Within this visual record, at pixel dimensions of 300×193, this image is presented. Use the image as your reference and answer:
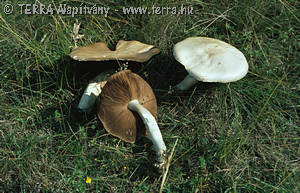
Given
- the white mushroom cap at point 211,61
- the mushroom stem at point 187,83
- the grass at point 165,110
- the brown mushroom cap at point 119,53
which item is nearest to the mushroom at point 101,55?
the brown mushroom cap at point 119,53

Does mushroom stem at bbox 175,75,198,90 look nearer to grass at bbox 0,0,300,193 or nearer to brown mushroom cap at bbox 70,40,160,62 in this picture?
grass at bbox 0,0,300,193

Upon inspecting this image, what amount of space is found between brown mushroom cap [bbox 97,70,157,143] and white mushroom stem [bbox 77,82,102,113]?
465mm

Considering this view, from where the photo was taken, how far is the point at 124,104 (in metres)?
2.99

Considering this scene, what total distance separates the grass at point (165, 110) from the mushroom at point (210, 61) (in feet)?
1.12

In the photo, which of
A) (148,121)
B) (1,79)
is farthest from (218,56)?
(1,79)

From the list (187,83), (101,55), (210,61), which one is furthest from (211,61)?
(101,55)

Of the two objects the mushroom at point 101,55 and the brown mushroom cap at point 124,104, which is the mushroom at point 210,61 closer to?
the mushroom at point 101,55

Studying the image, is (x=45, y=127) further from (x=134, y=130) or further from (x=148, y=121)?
(x=148, y=121)

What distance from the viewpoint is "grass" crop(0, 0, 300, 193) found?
2.88 m

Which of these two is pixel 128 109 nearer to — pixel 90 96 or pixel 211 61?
pixel 90 96

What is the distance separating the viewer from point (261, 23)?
3.84 metres

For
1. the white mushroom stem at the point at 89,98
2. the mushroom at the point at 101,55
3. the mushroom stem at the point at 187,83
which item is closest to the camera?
the mushroom at the point at 101,55

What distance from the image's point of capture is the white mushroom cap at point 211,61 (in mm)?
2799

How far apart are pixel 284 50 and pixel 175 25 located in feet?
5.37
